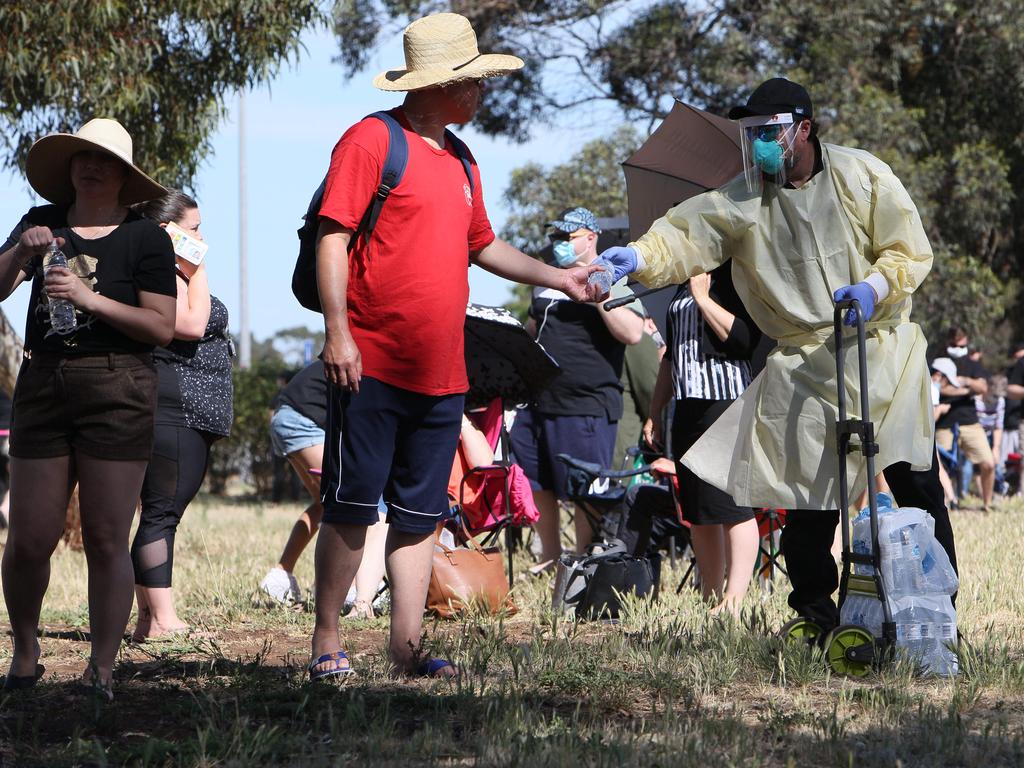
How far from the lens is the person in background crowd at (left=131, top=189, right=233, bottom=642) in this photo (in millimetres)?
6410

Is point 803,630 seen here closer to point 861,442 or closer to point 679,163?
point 861,442

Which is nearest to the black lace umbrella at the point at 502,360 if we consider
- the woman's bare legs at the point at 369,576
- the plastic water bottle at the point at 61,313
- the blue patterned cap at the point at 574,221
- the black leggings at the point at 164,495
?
the blue patterned cap at the point at 574,221

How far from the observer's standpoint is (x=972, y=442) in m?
15.6

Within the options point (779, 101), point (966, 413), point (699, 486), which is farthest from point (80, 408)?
point (966, 413)

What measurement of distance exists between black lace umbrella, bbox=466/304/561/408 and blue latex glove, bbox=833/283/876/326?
2.66 metres

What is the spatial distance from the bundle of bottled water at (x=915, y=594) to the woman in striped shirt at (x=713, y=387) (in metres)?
1.53

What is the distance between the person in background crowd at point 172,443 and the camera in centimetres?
641

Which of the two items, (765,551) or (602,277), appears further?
(765,551)

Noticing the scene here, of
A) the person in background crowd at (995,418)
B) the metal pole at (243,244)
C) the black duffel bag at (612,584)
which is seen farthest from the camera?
the metal pole at (243,244)

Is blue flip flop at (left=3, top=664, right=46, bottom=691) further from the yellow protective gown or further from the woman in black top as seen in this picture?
the yellow protective gown

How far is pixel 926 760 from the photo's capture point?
372cm

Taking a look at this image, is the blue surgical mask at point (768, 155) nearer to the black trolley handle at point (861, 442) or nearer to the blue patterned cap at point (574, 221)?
the black trolley handle at point (861, 442)

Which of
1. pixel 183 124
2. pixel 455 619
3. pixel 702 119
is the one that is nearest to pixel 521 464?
pixel 455 619

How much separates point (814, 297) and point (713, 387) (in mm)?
1502
